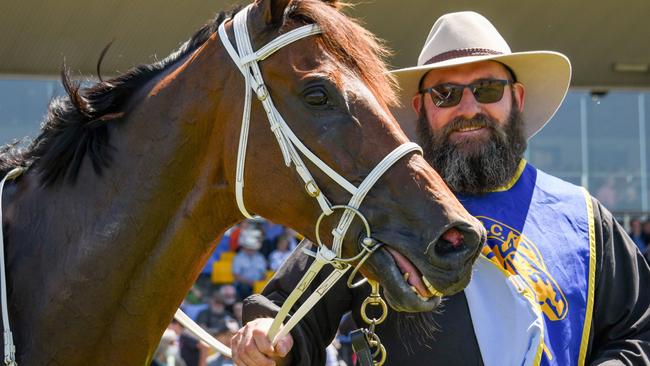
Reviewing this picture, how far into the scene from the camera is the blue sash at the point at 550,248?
3.24 meters

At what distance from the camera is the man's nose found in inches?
139

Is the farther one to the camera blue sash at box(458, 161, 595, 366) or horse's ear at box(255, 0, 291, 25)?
blue sash at box(458, 161, 595, 366)

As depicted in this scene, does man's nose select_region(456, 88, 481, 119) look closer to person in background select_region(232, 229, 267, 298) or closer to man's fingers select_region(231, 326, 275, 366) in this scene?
man's fingers select_region(231, 326, 275, 366)

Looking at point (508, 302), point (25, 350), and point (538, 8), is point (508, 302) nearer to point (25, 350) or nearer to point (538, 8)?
point (25, 350)

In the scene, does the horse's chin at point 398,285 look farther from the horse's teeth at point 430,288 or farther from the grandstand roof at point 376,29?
the grandstand roof at point 376,29

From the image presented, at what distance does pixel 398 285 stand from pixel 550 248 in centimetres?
99

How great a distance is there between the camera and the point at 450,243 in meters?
2.57

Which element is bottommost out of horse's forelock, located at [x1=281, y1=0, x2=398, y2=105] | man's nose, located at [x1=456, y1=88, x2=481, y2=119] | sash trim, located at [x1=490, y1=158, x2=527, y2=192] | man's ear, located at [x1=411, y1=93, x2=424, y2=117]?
sash trim, located at [x1=490, y1=158, x2=527, y2=192]

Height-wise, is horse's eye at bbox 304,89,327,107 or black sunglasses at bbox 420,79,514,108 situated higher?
horse's eye at bbox 304,89,327,107

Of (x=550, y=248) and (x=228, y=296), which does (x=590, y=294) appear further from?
(x=228, y=296)

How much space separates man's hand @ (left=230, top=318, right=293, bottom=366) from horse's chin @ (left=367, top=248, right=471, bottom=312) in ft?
1.62

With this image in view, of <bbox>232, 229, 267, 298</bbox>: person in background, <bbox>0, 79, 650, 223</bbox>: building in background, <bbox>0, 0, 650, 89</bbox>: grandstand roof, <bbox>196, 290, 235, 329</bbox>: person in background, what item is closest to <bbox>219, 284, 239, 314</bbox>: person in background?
<bbox>196, 290, 235, 329</bbox>: person in background

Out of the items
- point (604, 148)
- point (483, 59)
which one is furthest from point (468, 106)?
point (604, 148)

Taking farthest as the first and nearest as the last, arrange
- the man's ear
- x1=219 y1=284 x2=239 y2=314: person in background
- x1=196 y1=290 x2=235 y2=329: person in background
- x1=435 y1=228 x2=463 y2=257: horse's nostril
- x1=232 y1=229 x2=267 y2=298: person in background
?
x1=232 y1=229 x2=267 y2=298: person in background → x1=219 y1=284 x2=239 y2=314: person in background → x1=196 y1=290 x2=235 y2=329: person in background → the man's ear → x1=435 y1=228 x2=463 y2=257: horse's nostril
